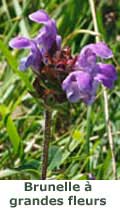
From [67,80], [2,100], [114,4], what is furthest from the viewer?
[114,4]

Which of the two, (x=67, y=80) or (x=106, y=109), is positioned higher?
(x=67, y=80)

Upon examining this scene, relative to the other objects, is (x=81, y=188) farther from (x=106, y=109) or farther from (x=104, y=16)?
(x=104, y=16)

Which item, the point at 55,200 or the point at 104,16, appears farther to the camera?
the point at 104,16

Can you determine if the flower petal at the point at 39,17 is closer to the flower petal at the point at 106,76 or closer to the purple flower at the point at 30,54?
the purple flower at the point at 30,54

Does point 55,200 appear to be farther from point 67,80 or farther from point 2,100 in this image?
point 2,100

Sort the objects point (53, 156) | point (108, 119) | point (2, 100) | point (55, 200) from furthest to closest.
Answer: point (2, 100)
point (108, 119)
point (53, 156)
point (55, 200)

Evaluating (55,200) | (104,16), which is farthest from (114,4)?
(55,200)

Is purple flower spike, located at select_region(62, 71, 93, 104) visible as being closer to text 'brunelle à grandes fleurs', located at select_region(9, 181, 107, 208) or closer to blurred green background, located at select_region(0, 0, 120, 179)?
blurred green background, located at select_region(0, 0, 120, 179)
